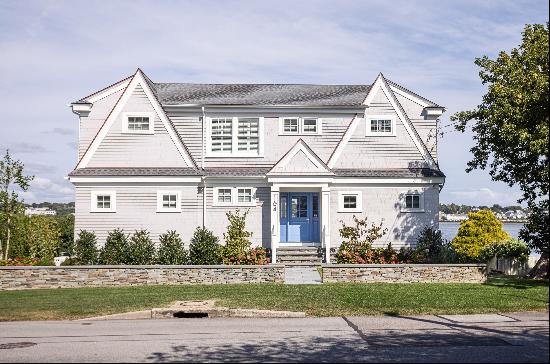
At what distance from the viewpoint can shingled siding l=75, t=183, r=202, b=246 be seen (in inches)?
1155

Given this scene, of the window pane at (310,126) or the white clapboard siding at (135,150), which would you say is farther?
the window pane at (310,126)

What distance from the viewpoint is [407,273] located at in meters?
22.9

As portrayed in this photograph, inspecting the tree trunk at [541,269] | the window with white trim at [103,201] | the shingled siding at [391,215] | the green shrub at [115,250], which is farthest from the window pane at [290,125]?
the tree trunk at [541,269]

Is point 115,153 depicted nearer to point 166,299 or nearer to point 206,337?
point 166,299

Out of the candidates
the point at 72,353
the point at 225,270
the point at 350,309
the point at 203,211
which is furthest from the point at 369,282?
the point at 72,353

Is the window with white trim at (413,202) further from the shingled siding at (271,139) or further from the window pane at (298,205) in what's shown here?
the window pane at (298,205)

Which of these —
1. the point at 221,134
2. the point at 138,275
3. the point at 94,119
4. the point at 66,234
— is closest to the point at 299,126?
the point at 221,134

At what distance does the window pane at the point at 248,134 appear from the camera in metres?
31.0

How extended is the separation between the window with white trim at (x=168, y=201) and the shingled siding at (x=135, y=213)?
144 millimetres

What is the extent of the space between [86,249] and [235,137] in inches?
333

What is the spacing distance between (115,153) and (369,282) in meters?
13.7

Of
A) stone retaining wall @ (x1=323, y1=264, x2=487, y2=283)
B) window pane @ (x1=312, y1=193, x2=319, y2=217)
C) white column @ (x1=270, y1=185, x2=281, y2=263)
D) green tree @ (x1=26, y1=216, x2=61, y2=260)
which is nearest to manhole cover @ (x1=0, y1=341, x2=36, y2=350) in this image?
stone retaining wall @ (x1=323, y1=264, x2=487, y2=283)

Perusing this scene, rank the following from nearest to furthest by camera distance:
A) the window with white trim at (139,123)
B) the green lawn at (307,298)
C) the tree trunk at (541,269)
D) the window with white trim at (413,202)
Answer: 1. the green lawn at (307,298)
2. the tree trunk at (541,269)
3. the window with white trim at (413,202)
4. the window with white trim at (139,123)

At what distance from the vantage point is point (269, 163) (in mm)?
30891
